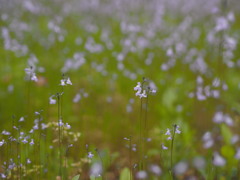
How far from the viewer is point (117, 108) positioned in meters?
4.99

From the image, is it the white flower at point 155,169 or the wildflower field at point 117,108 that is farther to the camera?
the wildflower field at point 117,108

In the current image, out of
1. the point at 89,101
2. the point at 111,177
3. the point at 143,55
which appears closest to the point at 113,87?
the point at 89,101

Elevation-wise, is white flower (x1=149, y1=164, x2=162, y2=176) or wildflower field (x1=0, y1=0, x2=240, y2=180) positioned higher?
wildflower field (x1=0, y1=0, x2=240, y2=180)

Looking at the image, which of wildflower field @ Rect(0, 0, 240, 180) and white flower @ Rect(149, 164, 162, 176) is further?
wildflower field @ Rect(0, 0, 240, 180)

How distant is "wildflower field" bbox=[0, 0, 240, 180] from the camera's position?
2.97m

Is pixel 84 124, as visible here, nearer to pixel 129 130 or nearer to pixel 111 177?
pixel 129 130

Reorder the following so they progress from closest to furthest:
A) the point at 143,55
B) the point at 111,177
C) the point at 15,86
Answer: the point at 111,177 → the point at 15,86 → the point at 143,55

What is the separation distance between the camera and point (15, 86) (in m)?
4.92

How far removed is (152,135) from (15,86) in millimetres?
2278

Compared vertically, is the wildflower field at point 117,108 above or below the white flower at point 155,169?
above

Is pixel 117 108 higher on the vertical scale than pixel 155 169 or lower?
higher

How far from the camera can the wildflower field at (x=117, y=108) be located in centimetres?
297

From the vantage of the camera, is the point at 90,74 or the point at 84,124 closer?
the point at 84,124

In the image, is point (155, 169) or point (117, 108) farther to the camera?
point (117, 108)
